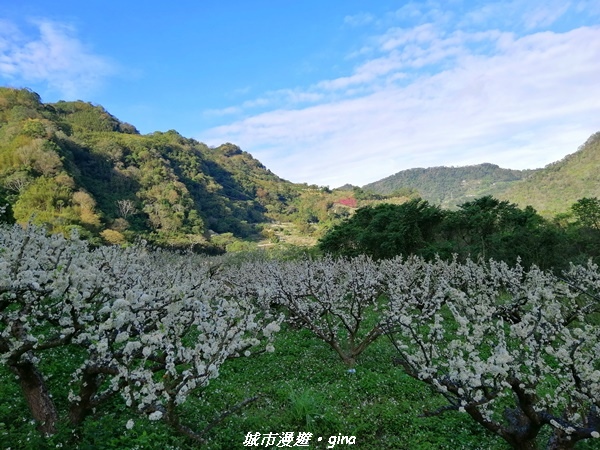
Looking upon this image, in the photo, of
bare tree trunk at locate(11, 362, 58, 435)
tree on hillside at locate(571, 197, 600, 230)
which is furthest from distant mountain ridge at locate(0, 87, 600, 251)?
tree on hillside at locate(571, 197, 600, 230)

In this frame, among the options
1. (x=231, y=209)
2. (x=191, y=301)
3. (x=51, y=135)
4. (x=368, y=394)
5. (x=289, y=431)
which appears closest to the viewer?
(x=191, y=301)

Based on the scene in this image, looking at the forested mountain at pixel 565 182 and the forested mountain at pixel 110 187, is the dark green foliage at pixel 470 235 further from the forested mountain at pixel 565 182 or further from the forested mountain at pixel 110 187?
the forested mountain at pixel 565 182

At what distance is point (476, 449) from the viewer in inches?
250

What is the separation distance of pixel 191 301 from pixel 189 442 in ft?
9.00

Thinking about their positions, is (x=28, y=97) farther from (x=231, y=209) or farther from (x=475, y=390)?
(x=475, y=390)

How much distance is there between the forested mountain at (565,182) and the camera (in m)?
98.0

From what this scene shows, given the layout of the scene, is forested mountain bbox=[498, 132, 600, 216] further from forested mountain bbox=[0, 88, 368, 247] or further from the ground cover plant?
the ground cover plant

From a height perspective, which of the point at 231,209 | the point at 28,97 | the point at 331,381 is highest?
the point at 28,97

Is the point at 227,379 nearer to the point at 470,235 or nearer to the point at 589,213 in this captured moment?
the point at 470,235

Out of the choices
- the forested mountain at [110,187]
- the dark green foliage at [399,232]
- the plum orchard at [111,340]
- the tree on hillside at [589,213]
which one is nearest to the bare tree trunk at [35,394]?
the plum orchard at [111,340]

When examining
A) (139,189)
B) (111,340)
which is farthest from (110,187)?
(111,340)

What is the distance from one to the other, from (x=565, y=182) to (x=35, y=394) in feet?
442

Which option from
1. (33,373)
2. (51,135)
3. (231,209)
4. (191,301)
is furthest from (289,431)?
(231,209)

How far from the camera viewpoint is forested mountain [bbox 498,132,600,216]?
98000mm
